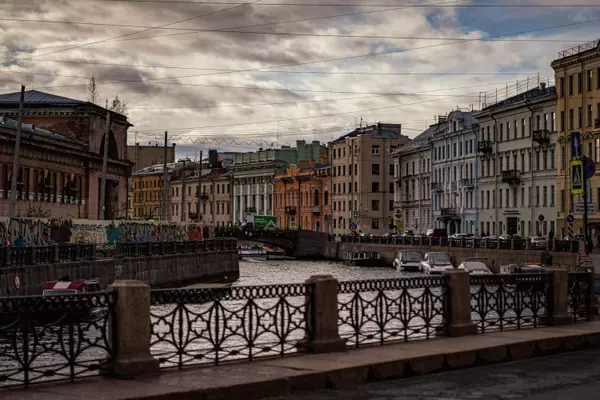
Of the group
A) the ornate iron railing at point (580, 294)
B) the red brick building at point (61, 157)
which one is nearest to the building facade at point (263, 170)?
the red brick building at point (61, 157)

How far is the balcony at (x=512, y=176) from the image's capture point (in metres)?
91.2

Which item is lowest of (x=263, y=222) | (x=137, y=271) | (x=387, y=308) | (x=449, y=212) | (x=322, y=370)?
(x=322, y=370)

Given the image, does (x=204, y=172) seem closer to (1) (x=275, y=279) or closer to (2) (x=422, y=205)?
(2) (x=422, y=205)

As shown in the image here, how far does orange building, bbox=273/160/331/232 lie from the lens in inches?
5901

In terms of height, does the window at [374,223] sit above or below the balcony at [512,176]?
below

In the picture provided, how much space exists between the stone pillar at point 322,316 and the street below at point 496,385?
146 centimetres

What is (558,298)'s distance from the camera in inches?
789

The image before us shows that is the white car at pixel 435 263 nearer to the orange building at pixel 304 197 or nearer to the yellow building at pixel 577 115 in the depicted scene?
the yellow building at pixel 577 115

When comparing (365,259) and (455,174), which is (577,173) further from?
(455,174)

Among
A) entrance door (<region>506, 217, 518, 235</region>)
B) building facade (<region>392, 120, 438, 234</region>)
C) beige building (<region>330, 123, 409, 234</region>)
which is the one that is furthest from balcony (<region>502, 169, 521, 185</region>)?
beige building (<region>330, 123, 409, 234</region>)

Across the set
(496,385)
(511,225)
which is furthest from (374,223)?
(496,385)

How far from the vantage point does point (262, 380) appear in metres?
13.1

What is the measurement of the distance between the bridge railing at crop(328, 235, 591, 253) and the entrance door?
27.0 feet

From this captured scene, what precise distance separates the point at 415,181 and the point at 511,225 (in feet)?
103
